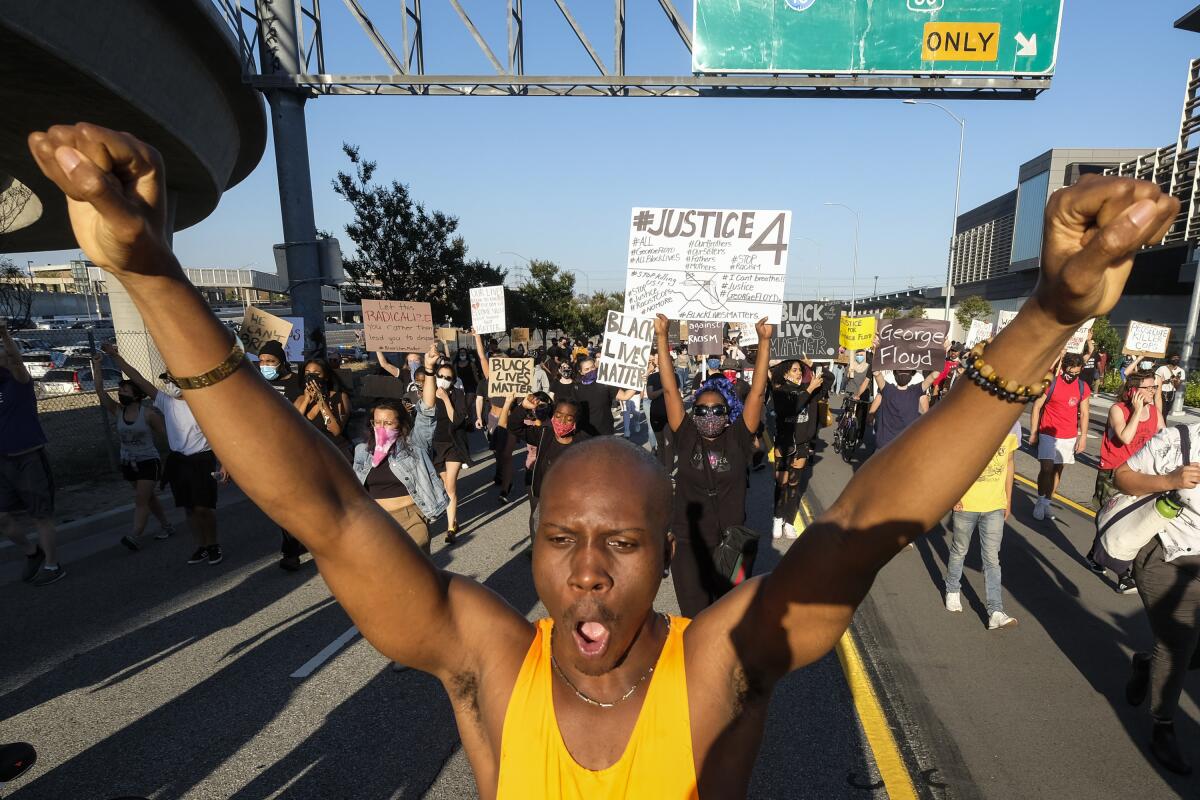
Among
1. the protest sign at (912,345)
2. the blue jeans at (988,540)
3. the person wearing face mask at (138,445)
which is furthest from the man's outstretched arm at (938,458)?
the protest sign at (912,345)

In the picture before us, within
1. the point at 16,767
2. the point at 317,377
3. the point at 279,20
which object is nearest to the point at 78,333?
the point at 279,20

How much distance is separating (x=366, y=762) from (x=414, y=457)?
227 centimetres

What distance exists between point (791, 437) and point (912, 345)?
2.10m

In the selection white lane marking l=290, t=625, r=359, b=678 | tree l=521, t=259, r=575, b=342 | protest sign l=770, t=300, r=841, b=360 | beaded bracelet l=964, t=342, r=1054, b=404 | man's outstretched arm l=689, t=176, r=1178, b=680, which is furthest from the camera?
tree l=521, t=259, r=575, b=342

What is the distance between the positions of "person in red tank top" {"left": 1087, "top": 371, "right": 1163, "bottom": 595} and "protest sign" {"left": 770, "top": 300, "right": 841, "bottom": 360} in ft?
15.1

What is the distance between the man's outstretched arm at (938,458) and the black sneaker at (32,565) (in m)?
7.19

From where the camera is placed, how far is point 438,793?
3.25m

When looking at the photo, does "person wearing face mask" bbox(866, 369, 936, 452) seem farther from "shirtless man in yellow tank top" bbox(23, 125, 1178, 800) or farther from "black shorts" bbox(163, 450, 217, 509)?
"black shorts" bbox(163, 450, 217, 509)

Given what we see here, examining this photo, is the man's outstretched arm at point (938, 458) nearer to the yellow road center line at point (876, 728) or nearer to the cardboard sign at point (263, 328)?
the yellow road center line at point (876, 728)

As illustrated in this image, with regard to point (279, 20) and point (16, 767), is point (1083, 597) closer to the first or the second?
point (16, 767)

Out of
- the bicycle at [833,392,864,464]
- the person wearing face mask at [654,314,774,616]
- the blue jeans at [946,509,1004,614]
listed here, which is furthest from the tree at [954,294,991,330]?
the person wearing face mask at [654,314,774,616]

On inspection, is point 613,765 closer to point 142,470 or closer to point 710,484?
point 710,484

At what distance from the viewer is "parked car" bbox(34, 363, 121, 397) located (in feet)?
70.2

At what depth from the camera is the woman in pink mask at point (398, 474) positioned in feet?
16.8
